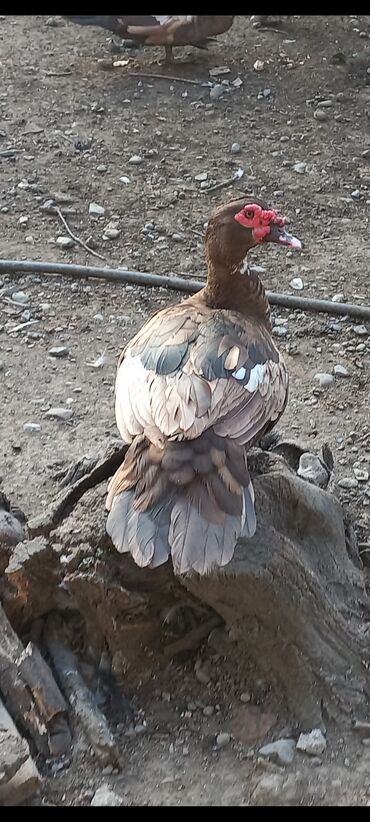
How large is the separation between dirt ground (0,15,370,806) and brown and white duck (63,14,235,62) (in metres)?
0.17

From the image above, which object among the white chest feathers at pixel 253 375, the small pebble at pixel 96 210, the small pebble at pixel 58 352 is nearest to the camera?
the white chest feathers at pixel 253 375

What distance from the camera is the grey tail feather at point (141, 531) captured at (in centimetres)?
247

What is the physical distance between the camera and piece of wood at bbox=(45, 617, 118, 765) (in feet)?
8.57

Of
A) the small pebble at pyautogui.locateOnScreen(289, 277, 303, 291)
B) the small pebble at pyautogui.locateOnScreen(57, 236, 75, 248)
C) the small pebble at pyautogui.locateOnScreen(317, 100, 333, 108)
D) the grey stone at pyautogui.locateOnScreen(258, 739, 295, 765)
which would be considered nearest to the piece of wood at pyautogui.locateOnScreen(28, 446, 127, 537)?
the grey stone at pyautogui.locateOnScreen(258, 739, 295, 765)

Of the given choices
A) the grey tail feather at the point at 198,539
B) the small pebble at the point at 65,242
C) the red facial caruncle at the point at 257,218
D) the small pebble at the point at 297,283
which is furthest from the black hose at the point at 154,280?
the grey tail feather at the point at 198,539

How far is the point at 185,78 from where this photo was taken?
280 inches

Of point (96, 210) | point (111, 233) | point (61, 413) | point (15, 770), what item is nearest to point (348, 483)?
point (61, 413)

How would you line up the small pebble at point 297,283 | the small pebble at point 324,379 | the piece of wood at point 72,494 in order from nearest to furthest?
the piece of wood at point 72,494 < the small pebble at point 324,379 < the small pebble at point 297,283

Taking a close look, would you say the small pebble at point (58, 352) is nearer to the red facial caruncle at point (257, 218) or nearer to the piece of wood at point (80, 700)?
the red facial caruncle at point (257, 218)

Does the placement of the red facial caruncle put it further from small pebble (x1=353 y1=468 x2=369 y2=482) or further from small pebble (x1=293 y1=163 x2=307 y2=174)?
small pebble (x1=293 y1=163 x2=307 y2=174)

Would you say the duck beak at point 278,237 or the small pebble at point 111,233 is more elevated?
the duck beak at point 278,237

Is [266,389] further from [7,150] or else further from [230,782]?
[7,150]

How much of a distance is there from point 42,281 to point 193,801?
9.73 feet

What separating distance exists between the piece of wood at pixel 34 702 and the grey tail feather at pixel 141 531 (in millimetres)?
438
